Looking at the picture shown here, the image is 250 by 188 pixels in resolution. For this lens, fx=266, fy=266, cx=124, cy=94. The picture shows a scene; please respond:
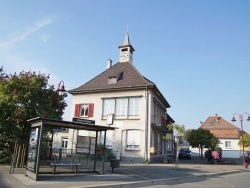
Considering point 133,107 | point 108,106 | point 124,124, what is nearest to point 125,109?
point 133,107

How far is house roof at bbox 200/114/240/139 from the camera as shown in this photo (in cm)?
5922

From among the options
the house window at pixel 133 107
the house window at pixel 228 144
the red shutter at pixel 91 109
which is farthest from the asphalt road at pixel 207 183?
the house window at pixel 228 144

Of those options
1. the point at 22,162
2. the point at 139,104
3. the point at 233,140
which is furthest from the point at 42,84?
the point at 233,140

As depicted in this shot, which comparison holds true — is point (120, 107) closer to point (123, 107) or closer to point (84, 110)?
point (123, 107)

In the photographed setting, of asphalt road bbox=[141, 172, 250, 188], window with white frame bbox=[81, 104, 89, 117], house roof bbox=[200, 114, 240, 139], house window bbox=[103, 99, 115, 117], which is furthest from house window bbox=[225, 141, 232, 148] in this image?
asphalt road bbox=[141, 172, 250, 188]

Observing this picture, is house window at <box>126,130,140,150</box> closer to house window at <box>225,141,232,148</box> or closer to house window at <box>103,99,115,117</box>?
house window at <box>103,99,115,117</box>

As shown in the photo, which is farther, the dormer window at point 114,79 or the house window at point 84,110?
the house window at point 84,110

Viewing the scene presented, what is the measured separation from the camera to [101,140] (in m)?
29.0

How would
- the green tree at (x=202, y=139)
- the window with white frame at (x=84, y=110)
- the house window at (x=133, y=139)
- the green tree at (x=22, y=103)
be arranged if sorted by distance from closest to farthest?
the green tree at (x=22, y=103) → the house window at (x=133, y=139) → the window with white frame at (x=84, y=110) → the green tree at (x=202, y=139)

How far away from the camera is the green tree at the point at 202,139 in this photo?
3422 cm

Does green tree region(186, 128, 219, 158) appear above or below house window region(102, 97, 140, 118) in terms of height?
below

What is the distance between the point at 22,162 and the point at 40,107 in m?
3.60

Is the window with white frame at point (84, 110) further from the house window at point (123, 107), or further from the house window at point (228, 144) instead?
the house window at point (228, 144)

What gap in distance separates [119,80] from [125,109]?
380 centimetres
